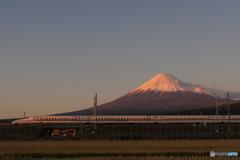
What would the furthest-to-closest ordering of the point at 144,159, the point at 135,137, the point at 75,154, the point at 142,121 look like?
the point at 142,121 → the point at 135,137 → the point at 75,154 → the point at 144,159

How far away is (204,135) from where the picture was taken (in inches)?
1922

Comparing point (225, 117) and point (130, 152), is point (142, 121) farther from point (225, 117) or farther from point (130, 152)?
point (130, 152)

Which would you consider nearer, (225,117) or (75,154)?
(75,154)

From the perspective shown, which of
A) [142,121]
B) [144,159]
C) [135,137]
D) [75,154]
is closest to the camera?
[144,159]

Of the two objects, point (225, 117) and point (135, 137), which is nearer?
point (135, 137)

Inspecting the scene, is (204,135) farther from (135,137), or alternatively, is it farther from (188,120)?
(188,120)

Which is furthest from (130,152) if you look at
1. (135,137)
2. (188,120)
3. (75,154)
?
(188,120)

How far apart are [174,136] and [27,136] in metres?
22.0

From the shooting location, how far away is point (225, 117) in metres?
95.6

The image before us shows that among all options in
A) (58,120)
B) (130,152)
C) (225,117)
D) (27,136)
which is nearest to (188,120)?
(225,117)

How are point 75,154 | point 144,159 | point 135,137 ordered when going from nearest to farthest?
point 144,159 < point 75,154 < point 135,137

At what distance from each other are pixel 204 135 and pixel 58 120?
54462 mm

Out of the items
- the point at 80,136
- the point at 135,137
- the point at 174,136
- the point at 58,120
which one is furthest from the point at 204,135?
the point at 58,120

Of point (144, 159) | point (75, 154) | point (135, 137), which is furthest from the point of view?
point (135, 137)
